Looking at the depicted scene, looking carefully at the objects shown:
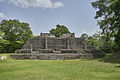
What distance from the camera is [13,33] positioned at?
1147 inches

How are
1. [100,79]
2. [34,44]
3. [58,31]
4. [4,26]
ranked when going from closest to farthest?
[100,79] < [34,44] < [4,26] < [58,31]

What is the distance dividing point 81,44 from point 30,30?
1676 cm

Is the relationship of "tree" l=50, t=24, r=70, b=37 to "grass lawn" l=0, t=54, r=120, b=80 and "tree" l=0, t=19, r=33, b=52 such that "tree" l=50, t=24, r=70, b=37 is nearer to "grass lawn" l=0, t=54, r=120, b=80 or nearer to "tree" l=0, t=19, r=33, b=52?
"tree" l=0, t=19, r=33, b=52

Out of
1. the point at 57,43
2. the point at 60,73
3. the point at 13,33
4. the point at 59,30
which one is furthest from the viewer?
the point at 59,30

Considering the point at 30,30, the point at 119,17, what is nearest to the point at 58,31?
the point at 30,30

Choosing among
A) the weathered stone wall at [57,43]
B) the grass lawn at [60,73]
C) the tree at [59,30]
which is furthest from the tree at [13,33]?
the tree at [59,30]

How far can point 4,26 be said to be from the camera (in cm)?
2848

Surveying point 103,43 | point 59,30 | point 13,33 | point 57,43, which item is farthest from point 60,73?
point 59,30

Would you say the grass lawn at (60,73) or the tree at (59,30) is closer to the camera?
the grass lawn at (60,73)

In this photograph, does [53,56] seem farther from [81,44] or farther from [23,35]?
[23,35]

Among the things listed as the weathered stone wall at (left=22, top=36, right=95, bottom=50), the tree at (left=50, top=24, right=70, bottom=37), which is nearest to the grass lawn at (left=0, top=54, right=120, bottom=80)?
the weathered stone wall at (left=22, top=36, right=95, bottom=50)

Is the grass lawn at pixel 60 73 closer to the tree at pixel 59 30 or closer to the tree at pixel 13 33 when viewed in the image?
the tree at pixel 13 33

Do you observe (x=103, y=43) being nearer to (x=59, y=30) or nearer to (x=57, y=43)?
(x=57, y=43)

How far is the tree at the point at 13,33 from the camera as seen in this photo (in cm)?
2847
